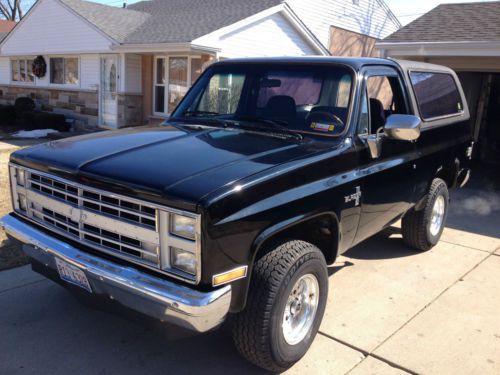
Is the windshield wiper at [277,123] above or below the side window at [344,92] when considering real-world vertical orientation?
below

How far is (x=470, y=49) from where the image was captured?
383 inches

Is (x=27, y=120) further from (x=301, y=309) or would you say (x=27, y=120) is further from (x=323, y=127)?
(x=301, y=309)

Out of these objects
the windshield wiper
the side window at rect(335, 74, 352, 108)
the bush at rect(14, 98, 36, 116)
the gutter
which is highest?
the gutter

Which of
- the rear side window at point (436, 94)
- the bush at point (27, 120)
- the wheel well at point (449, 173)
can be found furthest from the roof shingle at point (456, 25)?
the bush at point (27, 120)

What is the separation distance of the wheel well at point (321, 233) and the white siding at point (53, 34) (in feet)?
47.0

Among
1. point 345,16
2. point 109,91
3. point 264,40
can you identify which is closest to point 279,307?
point 264,40

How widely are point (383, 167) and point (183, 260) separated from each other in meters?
2.14

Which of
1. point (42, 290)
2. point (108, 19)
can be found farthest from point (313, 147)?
point (108, 19)

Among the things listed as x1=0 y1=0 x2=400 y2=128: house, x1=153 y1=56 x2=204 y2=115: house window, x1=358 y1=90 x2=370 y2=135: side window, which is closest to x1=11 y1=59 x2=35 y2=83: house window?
x1=0 y1=0 x2=400 y2=128: house

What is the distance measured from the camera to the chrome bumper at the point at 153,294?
2514 mm

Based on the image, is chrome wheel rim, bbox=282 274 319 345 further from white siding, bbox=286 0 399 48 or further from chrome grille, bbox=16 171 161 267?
white siding, bbox=286 0 399 48

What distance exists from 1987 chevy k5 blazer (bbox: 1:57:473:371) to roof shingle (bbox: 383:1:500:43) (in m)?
6.45

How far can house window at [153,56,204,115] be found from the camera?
14.6 meters

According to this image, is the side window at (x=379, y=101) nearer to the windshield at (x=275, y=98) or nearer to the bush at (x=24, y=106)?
the windshield at (x=275, y=98)
